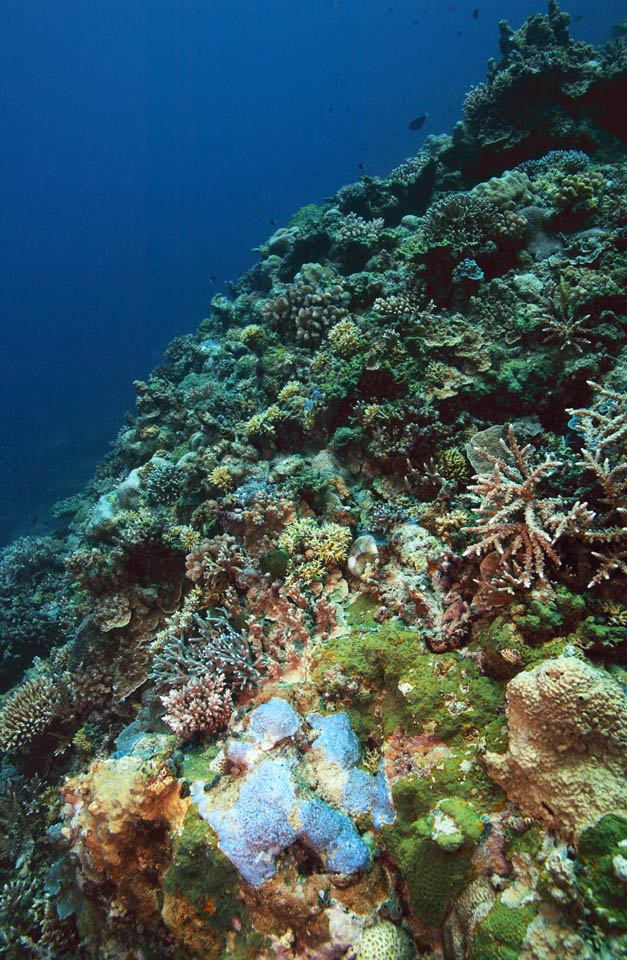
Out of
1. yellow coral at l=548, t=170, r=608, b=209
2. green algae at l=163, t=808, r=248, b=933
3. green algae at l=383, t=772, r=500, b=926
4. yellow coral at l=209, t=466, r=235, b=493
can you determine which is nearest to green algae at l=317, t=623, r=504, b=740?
green algae at l=383, t=772, r=500, b=926

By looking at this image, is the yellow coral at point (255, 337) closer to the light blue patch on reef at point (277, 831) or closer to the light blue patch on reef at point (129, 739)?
the light blue patch on reef at point (129, 739)

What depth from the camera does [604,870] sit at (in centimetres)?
227

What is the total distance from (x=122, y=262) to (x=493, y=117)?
15475 centimetres

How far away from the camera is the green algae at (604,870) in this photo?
2160mm

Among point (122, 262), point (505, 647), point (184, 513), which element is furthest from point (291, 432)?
point (122, 262)

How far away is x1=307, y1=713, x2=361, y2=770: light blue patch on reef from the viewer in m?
3.61

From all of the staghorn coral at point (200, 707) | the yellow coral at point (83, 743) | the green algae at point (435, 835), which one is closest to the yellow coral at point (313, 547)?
the staghorn coral at point (200, 707)

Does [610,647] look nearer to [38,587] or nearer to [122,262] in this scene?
[38,587]

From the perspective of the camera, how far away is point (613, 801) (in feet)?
8.10

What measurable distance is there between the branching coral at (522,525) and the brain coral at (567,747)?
0.86 metres

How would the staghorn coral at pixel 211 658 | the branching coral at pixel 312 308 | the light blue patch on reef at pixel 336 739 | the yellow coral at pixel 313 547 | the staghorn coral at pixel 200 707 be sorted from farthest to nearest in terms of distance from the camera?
1. the branching coral at pixel 312 308
2. the yellow coral at pixel 313 547
3. the staghorn coral at pixel 211 658
4. the staghorn coral at pixel 200 707
5. the light blue patch on reef at pixel 336 739

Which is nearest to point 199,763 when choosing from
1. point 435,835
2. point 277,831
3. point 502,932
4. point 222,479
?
point 277,831

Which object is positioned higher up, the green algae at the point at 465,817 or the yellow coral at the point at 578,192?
the yellow coral at the point at 578,192

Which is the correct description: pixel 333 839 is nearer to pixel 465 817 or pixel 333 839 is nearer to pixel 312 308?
pixel 465 817
